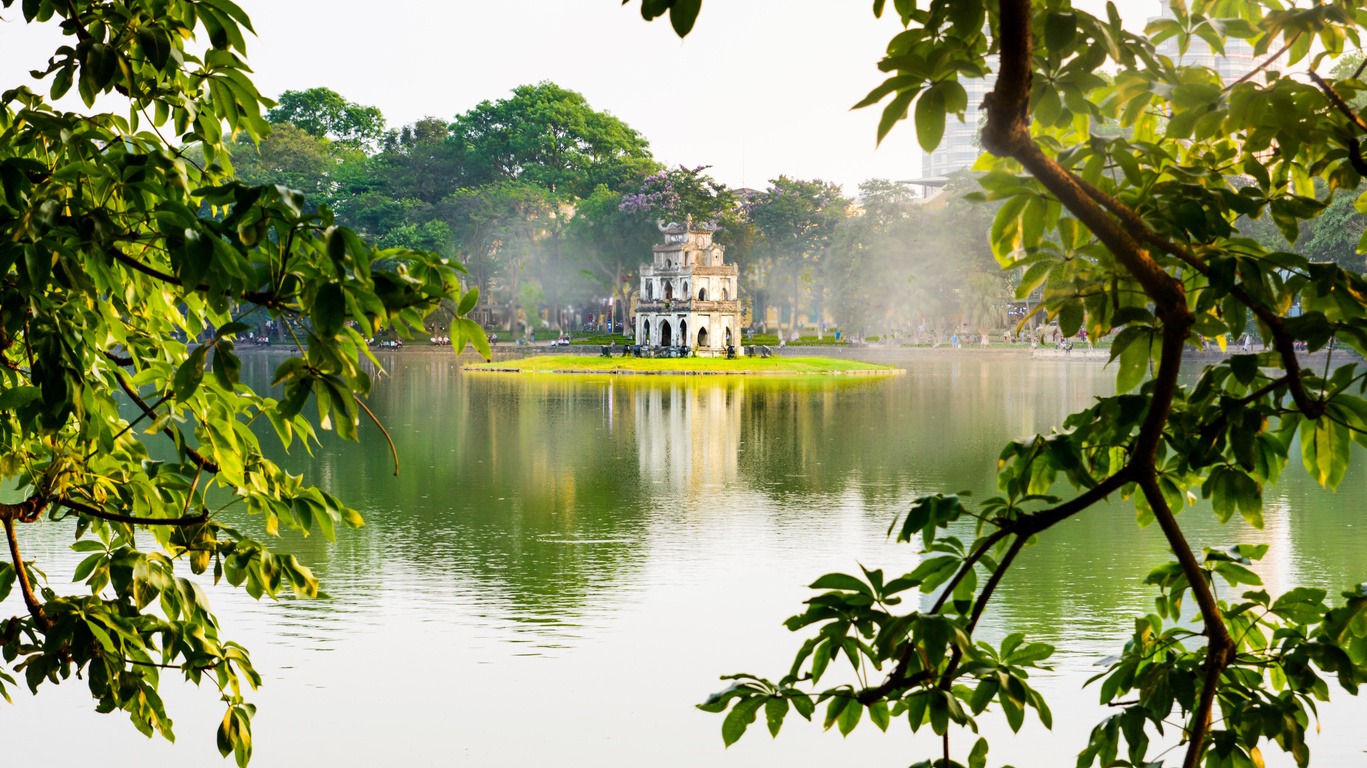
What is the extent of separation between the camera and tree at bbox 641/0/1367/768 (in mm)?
1655

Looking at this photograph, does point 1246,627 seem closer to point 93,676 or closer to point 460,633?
point 93,676

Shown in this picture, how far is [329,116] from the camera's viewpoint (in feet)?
231

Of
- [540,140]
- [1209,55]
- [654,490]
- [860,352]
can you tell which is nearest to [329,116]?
[540,140]

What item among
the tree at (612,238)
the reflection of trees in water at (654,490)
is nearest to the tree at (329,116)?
the tree at (612,238)

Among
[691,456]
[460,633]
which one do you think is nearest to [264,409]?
[460,633]

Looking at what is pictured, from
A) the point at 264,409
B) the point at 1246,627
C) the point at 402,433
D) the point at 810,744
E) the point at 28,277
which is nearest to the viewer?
the point at 28,277

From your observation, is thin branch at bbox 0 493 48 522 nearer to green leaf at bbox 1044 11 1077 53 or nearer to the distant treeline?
green leaf at bbox 1044 11 1077 53

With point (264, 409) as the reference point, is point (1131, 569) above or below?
below

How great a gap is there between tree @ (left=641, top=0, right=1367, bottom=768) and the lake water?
3.79m

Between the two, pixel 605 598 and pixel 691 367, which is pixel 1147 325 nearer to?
pixel 605 598

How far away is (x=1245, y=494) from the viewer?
2.04 metres

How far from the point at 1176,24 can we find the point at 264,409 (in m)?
1.69

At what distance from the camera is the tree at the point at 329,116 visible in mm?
69062

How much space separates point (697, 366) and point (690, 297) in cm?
442
